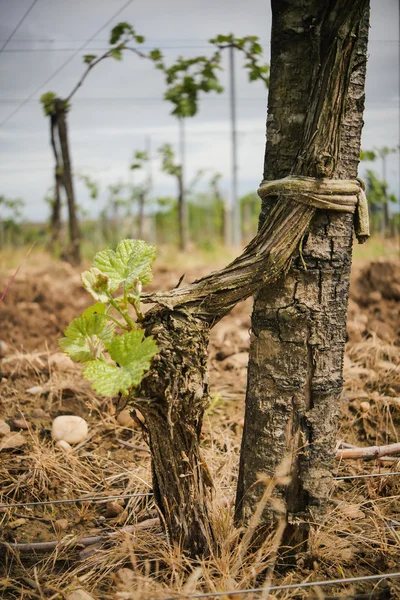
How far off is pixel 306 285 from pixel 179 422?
0.49 meters

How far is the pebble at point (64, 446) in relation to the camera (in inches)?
85.7

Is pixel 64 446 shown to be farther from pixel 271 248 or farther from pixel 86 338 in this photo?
pixel 271 248

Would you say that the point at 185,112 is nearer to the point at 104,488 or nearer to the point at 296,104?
the point at 296,104

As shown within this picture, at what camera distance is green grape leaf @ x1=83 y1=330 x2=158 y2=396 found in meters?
1.13

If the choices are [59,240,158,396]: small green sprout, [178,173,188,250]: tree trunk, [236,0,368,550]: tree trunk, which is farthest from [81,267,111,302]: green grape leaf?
[178,173,188,250]: tree trunk

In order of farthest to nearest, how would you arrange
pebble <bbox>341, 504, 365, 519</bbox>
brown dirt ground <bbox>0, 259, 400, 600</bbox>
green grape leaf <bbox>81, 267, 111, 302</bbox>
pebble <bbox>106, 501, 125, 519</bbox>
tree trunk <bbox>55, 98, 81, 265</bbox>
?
tree trunk <bbox>55, 98, 81, 265</bbox> < pebble <bbox>106, 501, 125, 519</bbox> < pebble <bbox>341, 504, 365, 519</bbox> < brown dirt ground <bbox>0, 259, 400, 600</bbox> < green grape leaf <bbox>81, 267, 111, 302</bbox>

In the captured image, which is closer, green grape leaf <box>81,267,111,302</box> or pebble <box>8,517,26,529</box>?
green grape leaf <box>81,267,111,302</box>

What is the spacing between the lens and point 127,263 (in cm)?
132

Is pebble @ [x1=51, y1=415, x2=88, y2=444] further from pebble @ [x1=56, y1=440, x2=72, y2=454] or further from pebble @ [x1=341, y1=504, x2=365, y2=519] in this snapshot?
pebble @ [x1=341, y1=504, x2=365, y2=519]

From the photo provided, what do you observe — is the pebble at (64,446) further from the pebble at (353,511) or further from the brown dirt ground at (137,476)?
the pebble at (353,511)

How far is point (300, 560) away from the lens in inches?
59.5

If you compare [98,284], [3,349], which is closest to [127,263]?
[98,284]

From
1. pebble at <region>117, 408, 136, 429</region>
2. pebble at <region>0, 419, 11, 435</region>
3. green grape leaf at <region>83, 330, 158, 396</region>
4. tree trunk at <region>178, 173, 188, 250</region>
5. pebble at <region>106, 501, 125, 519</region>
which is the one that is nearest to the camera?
green grape leaf at <region>83, 330, 158, 396</region>

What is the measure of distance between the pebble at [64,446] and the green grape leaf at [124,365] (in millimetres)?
1101
